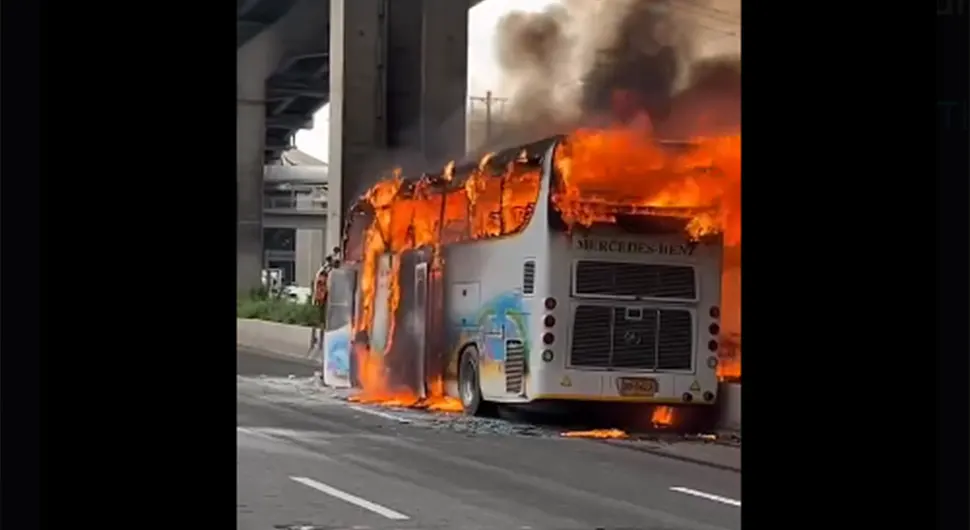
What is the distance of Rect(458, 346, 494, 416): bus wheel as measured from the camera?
6742mm

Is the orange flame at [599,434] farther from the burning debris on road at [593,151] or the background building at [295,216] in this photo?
the background building at [295,216]

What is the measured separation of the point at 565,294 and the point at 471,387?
0.69 metres

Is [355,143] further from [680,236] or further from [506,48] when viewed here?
[680,236]

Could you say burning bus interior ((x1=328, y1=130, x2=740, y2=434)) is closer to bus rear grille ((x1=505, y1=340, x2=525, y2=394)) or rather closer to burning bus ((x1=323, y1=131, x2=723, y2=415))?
burning bus ((x1=323, y1=131, x2=723, y2=415))

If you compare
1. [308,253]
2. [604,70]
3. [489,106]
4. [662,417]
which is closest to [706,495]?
[308,253]

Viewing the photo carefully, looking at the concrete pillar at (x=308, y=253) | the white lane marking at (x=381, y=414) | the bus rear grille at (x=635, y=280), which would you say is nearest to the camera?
the concrete pillar at (x=308, y=253)

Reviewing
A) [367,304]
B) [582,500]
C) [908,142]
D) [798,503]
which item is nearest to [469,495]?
[582,500]

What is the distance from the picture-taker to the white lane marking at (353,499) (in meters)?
3.76

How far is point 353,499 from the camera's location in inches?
155

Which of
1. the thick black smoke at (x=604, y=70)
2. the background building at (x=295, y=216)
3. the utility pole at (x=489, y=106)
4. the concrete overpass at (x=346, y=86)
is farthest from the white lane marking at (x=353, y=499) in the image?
the utility pole at (x=489, y=106)

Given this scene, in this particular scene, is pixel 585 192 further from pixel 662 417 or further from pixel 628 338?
pixel 662 417

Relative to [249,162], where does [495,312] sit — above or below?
below

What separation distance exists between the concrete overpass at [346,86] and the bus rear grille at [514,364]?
114 centimetres

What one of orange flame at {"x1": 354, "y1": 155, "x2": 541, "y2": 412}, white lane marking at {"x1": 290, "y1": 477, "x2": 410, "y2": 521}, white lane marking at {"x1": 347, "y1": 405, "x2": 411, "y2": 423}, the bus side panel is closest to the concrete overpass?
orange flame at {"x1": 354, "y1": 155, "x2": 541, "y2": 412}
